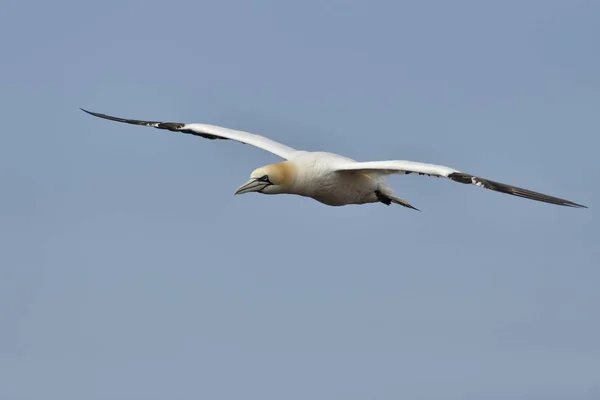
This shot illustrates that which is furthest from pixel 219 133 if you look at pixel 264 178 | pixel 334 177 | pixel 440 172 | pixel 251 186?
pixel 440 172

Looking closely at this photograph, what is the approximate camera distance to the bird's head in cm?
1903

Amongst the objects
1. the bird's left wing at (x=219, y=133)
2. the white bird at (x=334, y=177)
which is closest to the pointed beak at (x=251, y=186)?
the white bird at (x=334, y=177)

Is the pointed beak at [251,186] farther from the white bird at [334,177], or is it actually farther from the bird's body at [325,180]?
the bird's body at [325,180]

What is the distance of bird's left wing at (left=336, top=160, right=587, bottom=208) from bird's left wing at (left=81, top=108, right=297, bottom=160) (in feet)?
5.93

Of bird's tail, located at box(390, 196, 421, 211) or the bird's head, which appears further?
bird's tail, located at box(390, 196, 421, 211)

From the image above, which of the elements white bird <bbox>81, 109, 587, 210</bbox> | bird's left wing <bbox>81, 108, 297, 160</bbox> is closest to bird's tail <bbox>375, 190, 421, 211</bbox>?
white bird <bbox>81, 109, 587, 210</bbox>

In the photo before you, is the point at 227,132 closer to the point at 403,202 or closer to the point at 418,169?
the point at 403,202

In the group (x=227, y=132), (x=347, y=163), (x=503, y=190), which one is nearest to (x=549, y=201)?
(x=503, y=190)

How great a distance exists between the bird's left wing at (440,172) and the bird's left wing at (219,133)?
1.81 m

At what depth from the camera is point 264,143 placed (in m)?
21.3

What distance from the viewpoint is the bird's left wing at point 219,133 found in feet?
69.1

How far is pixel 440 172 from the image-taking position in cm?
1817

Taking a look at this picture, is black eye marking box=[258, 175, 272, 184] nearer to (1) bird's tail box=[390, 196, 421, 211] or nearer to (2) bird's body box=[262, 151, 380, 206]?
(2) bird's body box=[262, 151, 380, 206]

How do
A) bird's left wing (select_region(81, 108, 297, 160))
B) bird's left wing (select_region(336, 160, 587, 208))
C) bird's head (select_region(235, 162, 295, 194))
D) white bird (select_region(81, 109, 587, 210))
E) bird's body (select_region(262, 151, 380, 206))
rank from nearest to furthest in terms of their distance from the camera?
bird's left wing (select_region(336, 160, 587, 208)), white bird (select_region(81, 109, 587, 210)), bird's head (select_region(235, 162, 295, 194)), bird's body (select_region(262, 151, 380, 206)), bird's left wing (select_region(81, 108, 297, 160))
